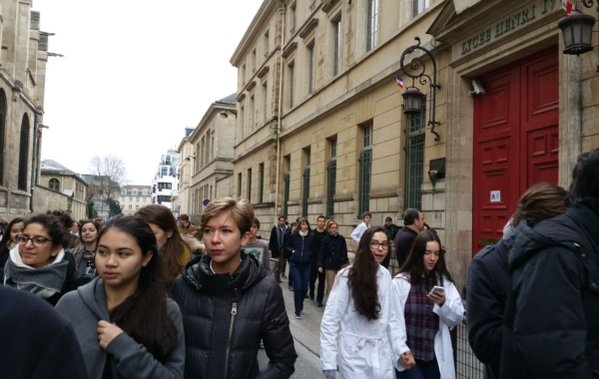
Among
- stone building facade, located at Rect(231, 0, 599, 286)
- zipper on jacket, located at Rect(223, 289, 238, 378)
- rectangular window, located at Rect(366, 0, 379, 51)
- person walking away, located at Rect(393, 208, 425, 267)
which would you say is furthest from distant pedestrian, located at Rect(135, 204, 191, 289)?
rectangular window, located at Rect(366, 0, 379, 51)

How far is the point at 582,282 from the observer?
1.92 meters

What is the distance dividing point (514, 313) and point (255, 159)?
88.0ft

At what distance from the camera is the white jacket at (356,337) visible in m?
3.77

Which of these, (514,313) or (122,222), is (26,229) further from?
(514,313)

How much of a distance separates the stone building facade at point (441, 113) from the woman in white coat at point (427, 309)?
4046 mm

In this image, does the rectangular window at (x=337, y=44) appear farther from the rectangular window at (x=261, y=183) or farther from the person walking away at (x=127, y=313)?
the person walking away at (x=127, y=313)

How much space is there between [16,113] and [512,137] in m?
31.7

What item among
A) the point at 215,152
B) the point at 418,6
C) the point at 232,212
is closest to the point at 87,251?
the point at 232,212

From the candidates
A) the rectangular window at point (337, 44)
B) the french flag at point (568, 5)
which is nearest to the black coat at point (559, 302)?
the french flag at point (568, 5)

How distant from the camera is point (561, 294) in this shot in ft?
6.15

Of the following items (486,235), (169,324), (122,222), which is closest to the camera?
(169,324)

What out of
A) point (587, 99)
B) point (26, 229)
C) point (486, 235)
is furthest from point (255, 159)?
point (26, 229)

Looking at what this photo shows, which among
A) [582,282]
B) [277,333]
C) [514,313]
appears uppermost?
[582,282]

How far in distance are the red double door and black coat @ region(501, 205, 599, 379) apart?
6746 millimetres
